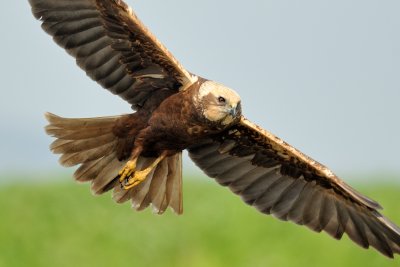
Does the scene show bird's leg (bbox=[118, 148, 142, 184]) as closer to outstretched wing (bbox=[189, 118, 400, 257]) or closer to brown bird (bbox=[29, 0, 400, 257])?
brown bird (bbox=[29, 0, 400, 257])

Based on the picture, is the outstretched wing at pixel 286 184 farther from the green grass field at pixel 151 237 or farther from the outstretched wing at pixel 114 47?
the green grass field at pixel 151 237

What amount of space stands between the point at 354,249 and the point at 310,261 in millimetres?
659

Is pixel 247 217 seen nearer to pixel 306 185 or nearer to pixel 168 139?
pixel 306 185

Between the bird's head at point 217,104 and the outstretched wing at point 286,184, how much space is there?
77 centimetres

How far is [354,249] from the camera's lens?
1602cm

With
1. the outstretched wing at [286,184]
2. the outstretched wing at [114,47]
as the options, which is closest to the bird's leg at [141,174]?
the outstretched wing at [114,47]

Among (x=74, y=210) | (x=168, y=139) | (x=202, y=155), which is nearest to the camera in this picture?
(x=168, y=139)

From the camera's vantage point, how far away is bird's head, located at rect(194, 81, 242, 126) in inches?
422

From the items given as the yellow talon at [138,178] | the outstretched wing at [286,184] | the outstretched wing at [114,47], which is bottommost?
the yellow talon at [138,178]

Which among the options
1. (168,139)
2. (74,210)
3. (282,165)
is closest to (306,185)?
(282,165)

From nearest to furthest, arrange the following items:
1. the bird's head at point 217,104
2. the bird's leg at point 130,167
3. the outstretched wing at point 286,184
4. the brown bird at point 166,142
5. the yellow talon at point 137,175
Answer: the bird's head at point 217,104 → the brown bird at point 166,142 → the bird's leg at point 130,167 → the yellow talon at point 137,175 → the outstretched wing at point 286,184

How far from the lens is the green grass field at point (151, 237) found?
50.9 feet

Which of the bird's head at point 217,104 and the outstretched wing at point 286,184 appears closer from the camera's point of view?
the bird's head at point 217,104

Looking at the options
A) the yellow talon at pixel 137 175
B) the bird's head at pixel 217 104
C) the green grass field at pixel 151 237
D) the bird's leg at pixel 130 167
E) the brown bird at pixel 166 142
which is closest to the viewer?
the bird's head at pixel 217 104
